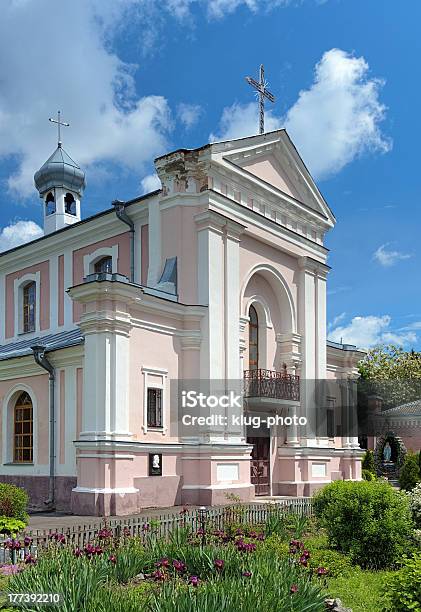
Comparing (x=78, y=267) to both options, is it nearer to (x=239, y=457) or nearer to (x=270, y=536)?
(x=239, y=457)

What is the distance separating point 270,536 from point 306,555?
361cm

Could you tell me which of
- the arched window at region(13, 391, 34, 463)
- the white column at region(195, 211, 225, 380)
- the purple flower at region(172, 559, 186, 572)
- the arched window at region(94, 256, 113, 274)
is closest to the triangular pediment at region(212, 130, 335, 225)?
the white column at region(195, 211, 225, 380)

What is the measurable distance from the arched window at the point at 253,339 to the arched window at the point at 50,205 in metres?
10.6

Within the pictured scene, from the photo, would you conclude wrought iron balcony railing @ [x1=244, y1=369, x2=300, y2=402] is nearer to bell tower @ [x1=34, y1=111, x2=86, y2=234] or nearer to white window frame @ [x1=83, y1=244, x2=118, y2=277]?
white window frame @ [x1=83, y1=244, x2=118, y2=277]

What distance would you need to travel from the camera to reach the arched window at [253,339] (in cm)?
2248

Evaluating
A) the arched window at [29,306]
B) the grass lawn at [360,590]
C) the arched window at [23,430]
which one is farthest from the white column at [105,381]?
the arched window at [29,306]

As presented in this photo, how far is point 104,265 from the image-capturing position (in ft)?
75.8

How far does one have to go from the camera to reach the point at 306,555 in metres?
8.41

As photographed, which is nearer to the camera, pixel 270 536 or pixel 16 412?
pixel 270 536

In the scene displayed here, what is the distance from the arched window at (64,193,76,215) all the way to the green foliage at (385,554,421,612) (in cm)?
2410

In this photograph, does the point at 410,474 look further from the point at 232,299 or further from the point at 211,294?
the point at 211,294

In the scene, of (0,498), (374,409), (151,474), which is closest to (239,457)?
(151,474)

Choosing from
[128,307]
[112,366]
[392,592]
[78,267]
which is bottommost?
[392,592]

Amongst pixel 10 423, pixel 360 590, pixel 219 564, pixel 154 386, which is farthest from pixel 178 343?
pixel 219 564
